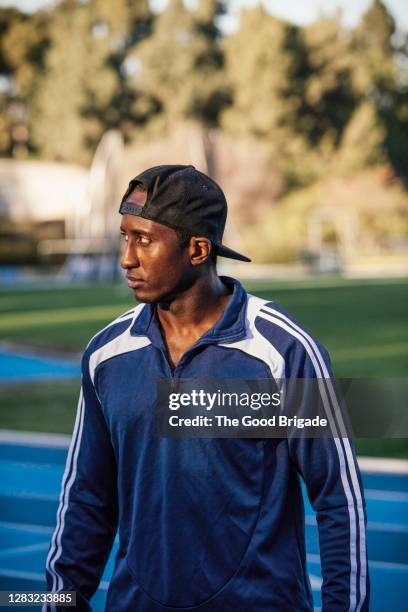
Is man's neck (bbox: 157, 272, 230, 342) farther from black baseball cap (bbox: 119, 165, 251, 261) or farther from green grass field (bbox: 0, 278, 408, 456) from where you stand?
green grass field (bbox: 0, 278, 408, 456)

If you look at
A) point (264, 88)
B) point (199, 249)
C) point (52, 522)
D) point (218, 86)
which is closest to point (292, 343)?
point (199, 249)

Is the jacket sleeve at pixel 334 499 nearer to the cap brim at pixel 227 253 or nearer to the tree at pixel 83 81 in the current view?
the cap brim at pixel 227 253

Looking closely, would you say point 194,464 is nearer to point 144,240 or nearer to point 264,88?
point 144,240

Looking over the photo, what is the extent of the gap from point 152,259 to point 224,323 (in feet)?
0.70

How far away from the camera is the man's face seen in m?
2.39

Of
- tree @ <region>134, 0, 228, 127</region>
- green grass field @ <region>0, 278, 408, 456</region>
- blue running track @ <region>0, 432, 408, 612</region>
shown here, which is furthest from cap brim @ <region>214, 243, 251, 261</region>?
tree @ <region>134, 0, 228, 127</region>

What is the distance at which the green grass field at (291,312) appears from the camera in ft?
33.2

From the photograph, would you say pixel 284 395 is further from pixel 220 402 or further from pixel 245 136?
pixel 245 136

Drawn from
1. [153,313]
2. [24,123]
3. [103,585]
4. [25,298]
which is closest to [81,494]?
[153,313]

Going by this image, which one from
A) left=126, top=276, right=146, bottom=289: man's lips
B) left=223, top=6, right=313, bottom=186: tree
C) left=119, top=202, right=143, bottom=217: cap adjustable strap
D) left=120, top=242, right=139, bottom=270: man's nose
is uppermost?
left=223, top=6, right=313, bottom=186: tree

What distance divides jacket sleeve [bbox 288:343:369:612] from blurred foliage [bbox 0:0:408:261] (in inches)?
2233

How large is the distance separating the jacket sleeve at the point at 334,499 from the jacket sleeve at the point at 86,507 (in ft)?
1.58

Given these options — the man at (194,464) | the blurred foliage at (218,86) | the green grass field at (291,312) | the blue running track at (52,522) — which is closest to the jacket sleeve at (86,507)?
the man at (194,464)

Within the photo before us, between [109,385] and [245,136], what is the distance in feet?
201
